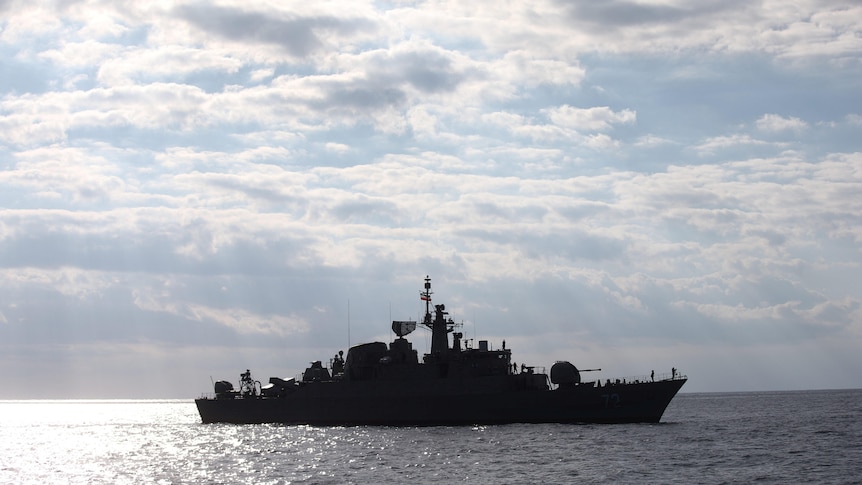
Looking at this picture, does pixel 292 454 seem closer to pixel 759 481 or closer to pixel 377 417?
pixel 377 417

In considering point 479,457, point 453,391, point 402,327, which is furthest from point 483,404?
point 479,457

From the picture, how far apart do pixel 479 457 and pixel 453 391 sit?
48.9 ft

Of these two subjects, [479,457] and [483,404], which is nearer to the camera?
[479,457]

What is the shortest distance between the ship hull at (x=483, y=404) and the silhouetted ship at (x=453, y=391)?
6cm

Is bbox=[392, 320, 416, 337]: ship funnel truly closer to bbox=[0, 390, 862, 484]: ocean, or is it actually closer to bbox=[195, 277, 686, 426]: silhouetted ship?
bbox=[195, 277, 686, 426]: silhouetted ship

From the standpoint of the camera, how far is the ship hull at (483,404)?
53.2m

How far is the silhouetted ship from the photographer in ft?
175

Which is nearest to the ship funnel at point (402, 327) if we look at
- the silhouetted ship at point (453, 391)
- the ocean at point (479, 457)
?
the silhouetted ship at point (453, 391)

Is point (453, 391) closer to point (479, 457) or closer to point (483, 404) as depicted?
point (483, 404)

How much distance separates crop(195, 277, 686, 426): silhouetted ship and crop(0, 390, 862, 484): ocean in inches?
51.9

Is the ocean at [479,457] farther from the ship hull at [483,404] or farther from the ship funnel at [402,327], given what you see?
the ship funnel at [402,327]

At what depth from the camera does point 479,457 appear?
3981 centimetres

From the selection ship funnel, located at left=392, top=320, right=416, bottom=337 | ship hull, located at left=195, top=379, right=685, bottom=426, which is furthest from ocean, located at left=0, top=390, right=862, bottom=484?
ship funnel, located at left=392, top=320, right=416, bottom=337

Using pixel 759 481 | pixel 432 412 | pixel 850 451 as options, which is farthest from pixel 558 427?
pixel 759 481
